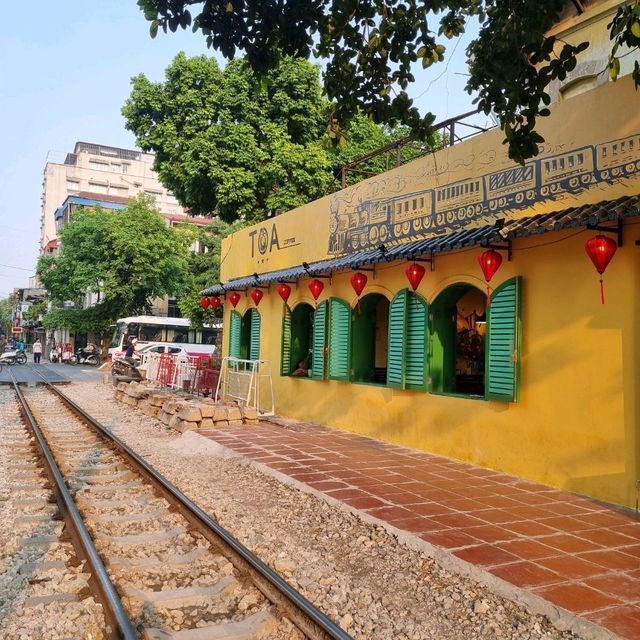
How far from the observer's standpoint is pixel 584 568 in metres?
4.18

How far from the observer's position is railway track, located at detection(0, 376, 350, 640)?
3.52 meters

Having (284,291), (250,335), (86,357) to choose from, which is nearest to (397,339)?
(284,291)

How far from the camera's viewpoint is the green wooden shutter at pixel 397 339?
28.8ft

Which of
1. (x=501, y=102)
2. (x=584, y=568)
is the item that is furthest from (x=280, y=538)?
(x=501, y=102)

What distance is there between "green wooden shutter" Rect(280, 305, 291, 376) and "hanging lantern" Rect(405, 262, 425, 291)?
14.5 ft

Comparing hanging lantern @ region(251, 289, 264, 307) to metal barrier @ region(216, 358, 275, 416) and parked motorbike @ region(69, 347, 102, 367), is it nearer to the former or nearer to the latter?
metal barrier @ region(216, 358, 275, 416)

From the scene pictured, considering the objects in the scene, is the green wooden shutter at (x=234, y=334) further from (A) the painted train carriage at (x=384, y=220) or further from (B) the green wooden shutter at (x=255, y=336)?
(A) the painted train carriage at (x=384, y=220)

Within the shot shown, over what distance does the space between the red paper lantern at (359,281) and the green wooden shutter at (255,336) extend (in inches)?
176

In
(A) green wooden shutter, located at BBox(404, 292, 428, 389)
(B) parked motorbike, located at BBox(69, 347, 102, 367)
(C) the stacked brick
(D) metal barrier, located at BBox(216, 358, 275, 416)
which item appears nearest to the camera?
(A) green wooden shutter, located at BBox(404, 292, 428, 389)

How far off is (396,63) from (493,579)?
16.7 feet

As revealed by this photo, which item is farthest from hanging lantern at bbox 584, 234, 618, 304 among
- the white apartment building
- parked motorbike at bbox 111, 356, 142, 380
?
the white apartment building

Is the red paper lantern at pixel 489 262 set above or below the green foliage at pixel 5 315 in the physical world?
below

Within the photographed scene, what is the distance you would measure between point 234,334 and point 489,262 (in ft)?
30.2

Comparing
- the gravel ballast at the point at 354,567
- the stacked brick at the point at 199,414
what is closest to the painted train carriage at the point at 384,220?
the stacked brick at the point at 199,414
